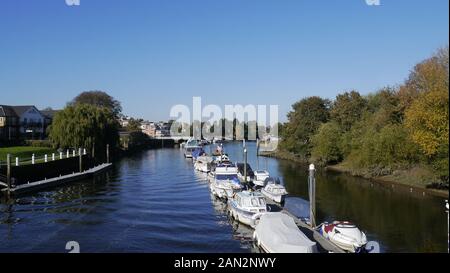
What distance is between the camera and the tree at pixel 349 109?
261 ft

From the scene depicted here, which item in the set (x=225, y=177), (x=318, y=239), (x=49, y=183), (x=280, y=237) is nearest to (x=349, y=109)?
(x=225, y=177)

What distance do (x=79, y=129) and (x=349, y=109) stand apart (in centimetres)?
4476

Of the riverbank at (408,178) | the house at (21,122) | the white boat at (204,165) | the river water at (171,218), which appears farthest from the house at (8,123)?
the riverbank at (408,178)

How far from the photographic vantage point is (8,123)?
9081 cm

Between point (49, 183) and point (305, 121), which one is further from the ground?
point (305, 121)

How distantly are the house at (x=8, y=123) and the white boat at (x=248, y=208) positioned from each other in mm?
68516

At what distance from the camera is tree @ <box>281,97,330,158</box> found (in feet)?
299

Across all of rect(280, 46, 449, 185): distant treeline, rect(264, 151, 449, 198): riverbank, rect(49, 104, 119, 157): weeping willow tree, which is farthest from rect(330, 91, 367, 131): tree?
rect(49, 104, 119, 157): weeping willow tree

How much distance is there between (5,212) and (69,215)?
198 inches

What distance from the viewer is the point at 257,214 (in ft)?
100

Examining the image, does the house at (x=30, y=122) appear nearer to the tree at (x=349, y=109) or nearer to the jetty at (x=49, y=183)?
the jetty at (x=49, y=183)

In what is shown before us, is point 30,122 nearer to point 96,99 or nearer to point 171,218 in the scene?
point 96,99

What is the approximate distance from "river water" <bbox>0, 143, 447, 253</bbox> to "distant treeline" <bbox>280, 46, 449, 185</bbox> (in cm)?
437

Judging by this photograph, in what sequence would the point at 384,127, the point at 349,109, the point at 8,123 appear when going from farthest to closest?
the point at 8,123 → the point at 349,109 → the point at 384,127
